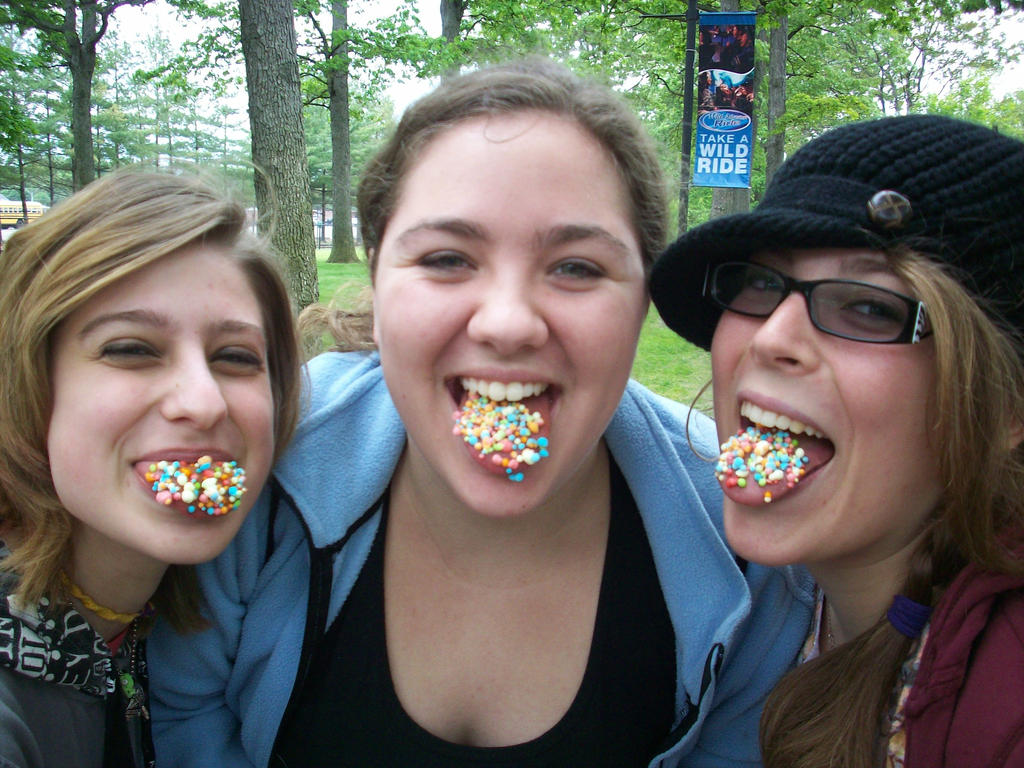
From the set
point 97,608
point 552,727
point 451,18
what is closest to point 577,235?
point 552,727

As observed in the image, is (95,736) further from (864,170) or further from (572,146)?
(864,170)

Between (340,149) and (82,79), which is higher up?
(82,79)

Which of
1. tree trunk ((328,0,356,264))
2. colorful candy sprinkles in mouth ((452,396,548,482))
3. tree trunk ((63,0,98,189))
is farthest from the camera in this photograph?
tree trunk ((328,0,356,264))

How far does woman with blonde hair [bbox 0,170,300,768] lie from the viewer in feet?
6.01

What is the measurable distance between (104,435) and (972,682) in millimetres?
2001

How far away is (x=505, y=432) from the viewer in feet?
6.10

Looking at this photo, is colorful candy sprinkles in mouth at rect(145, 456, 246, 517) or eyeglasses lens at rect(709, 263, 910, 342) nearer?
eyeglasses lens at rect(709, 263, 910, 342)

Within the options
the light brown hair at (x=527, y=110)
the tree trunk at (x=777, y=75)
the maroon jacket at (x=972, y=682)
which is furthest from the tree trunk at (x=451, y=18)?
the maroon jacket at (x=972, y=682)

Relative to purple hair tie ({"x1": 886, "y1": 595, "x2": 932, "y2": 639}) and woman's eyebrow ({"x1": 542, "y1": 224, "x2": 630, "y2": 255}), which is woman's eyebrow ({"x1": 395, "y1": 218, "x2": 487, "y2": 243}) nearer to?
woman's eyebrow ({"x1": 542, "y1": 224, "x2": 630, "y2": 255})

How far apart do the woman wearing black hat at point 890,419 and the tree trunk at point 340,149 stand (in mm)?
19438

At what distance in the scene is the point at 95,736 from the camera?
1959 millimetres

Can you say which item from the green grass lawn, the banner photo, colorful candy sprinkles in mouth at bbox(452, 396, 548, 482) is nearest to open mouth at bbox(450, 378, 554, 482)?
colorful candy sprinkles in mouth at bbox(452, 396, 548, 482)

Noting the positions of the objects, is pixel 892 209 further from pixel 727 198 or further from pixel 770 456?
pixel 727 198

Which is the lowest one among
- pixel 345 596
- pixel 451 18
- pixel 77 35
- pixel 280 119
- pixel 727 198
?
pixel 345 596
